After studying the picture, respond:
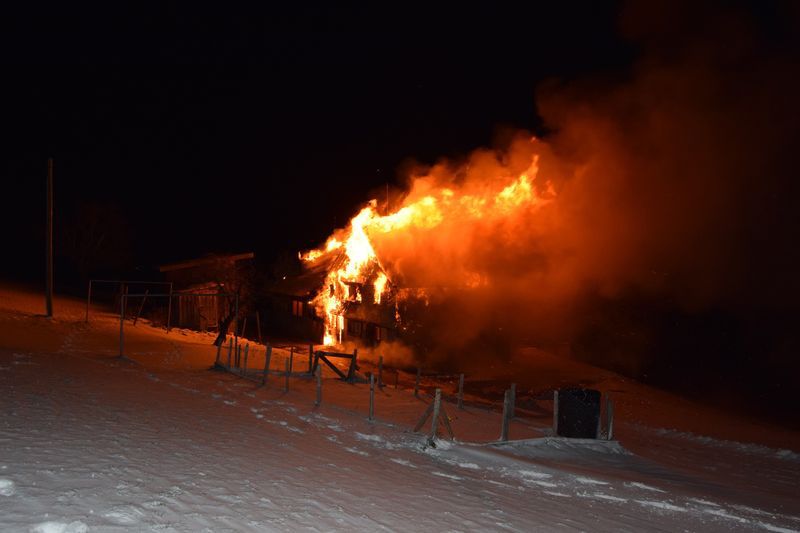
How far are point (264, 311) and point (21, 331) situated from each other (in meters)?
20.0


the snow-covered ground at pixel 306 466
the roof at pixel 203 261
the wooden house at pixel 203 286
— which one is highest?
the roof at pixel 203 261

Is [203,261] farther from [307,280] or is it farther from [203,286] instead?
[307,280]

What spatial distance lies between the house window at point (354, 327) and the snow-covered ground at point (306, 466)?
14.5 m

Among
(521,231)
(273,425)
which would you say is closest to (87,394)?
(273,425)

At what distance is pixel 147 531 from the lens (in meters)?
5.43

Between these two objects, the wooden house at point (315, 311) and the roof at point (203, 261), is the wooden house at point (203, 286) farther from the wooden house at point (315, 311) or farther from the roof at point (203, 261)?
the wooden house at point (315, 311)

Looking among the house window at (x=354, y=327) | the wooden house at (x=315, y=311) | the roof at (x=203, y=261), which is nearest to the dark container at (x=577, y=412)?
the wooden house at (x=315, y=311)

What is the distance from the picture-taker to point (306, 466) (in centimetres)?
867

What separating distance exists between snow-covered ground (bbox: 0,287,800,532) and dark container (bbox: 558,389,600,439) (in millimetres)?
310

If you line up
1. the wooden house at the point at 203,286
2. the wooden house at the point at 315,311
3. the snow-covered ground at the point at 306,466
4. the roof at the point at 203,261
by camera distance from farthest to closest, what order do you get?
the roof at the point at 203,261, the wooden house at the point at 203,286, the wooden house at the point at 315,311, the snow-covered ground at the point at 306,466

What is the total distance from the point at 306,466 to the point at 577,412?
7.21 metres

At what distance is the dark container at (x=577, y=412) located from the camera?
1337 centimetres

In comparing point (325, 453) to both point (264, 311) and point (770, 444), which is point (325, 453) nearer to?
point (770, 444)

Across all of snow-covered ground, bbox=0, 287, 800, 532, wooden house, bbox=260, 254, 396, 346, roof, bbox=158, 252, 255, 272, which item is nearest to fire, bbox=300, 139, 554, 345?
wooden house, bbox=260, 254, 396, 346
